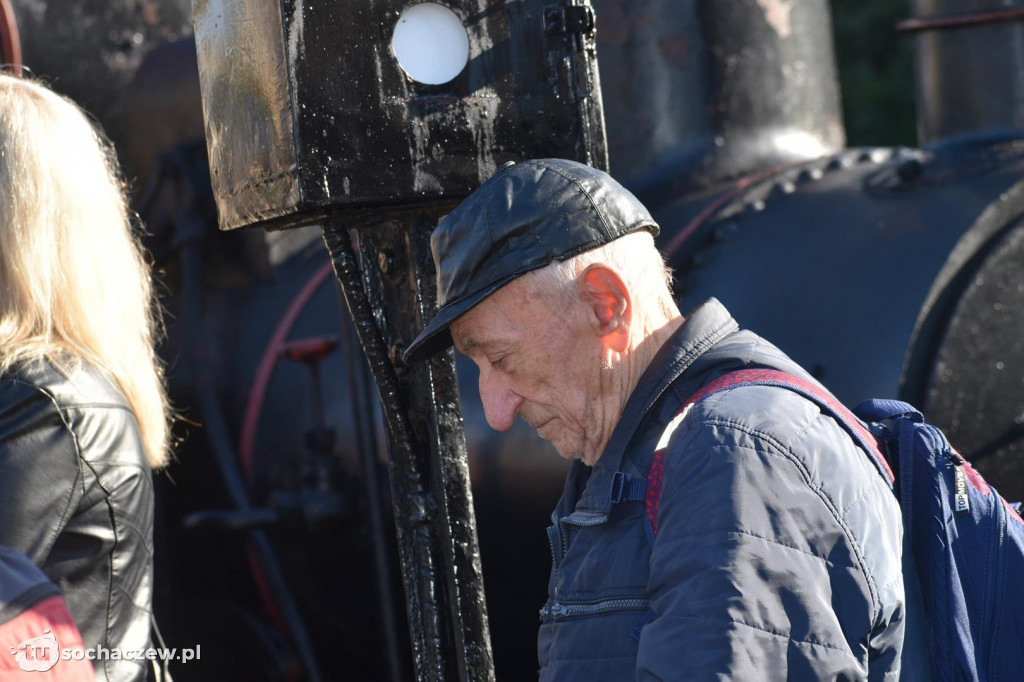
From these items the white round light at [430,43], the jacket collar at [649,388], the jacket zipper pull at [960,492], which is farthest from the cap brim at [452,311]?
the jacket zipper pull at [960,492]

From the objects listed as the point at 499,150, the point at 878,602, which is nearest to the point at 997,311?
the point at 499,150

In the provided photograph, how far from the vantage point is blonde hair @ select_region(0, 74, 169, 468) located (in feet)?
6.12

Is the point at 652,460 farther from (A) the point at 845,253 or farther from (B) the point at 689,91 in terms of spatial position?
(B) the point at 689,91

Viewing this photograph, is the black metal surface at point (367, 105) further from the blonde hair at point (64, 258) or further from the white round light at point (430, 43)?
the blonde hair at point (64, 258)

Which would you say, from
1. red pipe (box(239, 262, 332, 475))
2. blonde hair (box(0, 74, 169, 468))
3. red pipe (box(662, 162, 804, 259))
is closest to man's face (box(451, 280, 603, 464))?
blonde hair (box(0, 74, 169, 468))

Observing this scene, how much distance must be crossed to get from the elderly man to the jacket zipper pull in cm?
12

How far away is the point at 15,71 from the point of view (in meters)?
3.51

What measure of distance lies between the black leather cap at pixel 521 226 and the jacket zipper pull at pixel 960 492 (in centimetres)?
47

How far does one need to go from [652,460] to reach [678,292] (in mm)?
1321

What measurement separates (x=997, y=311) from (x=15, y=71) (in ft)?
9.13

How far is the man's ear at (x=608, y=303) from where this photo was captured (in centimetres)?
141

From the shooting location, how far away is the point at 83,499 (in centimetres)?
179

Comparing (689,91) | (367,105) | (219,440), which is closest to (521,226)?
(367,105)

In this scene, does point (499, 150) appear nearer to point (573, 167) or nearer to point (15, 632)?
point (573, 167)
